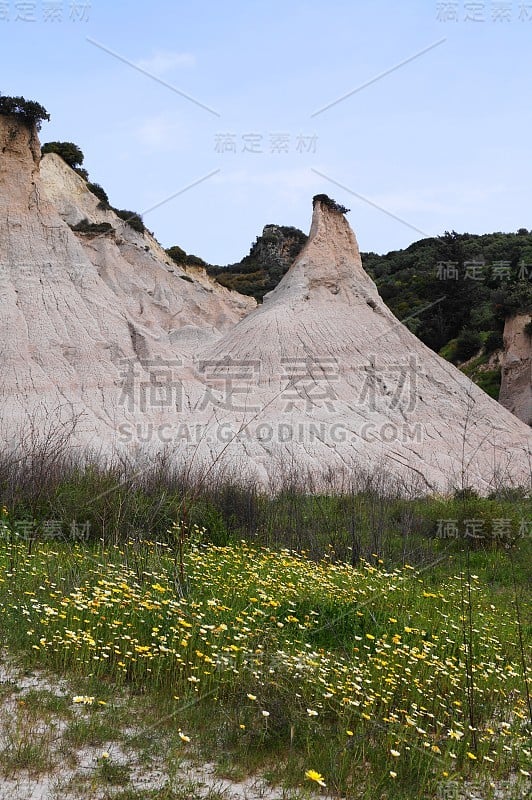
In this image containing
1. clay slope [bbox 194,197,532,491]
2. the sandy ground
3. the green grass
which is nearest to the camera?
the sandy ground

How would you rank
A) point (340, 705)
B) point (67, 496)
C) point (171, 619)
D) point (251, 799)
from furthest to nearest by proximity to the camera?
point (67, 496), point (171, 619), point (340, 705), point (251, 799)

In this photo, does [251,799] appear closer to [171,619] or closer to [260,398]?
[171,619]

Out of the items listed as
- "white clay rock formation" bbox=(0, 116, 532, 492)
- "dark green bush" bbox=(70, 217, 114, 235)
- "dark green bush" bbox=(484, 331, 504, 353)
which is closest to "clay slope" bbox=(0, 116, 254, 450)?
"white clay rock formation" bbox=(0, 116, 532, 492)

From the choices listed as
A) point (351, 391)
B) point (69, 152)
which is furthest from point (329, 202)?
point (69, 152)

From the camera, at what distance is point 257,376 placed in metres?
21.5

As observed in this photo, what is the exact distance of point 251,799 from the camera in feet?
12.6

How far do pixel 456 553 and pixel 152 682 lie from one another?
8.22 metres

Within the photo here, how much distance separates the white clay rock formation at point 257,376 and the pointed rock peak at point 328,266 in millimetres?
54

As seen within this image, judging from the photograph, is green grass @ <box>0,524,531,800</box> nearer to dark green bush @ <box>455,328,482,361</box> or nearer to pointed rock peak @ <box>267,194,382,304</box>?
pointed rock peak @ <box>267,194,382,304</box>

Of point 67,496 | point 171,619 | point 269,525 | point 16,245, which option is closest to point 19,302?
point 16,245

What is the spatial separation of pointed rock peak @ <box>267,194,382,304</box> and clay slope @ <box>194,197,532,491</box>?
42mm

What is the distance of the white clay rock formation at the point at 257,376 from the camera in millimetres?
18500

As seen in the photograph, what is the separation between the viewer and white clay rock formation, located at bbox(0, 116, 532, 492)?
1850 centimetres

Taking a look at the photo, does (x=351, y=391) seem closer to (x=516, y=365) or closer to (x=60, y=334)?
(x=60, y=334)
